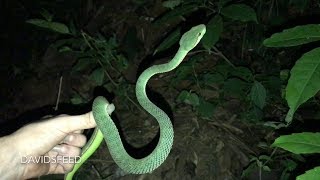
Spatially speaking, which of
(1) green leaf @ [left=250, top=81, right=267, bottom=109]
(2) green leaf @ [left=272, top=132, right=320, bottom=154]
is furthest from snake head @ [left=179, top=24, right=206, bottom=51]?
(1) green leaf @ [left=250, top=81, right=267, bottom=109]

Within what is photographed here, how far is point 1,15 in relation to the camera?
5.50 m

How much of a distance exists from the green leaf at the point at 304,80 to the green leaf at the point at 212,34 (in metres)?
1.00

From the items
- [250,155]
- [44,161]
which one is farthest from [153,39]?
[44,161]

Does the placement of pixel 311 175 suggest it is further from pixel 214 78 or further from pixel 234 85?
pixel 214 78

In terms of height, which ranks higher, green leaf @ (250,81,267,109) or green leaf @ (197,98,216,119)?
Result: green leaf @ (250,81,267,109)

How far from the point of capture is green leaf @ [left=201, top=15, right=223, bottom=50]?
2316mm

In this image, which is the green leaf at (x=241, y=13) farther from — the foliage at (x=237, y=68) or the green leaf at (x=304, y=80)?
the green leaf at (x=304, y=80)

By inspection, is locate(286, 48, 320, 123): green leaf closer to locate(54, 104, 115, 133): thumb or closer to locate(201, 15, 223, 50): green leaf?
locate(201, 15, 223, 50): green leaf

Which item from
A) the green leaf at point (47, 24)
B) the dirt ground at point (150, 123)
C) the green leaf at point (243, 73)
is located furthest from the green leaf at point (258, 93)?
the green leaf at point (47, 24)

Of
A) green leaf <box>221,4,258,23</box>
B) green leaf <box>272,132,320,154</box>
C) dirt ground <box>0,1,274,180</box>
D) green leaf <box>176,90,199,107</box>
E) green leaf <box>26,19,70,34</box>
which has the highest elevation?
→ green leaf <box>272,132,320,154</box>

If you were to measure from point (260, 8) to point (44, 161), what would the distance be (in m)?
2.63

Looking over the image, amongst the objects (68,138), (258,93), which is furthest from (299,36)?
(68,138)

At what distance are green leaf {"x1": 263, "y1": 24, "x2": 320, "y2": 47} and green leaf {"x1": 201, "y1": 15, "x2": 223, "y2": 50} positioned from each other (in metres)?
0.77

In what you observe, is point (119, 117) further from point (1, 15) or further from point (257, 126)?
point (1, 15)
